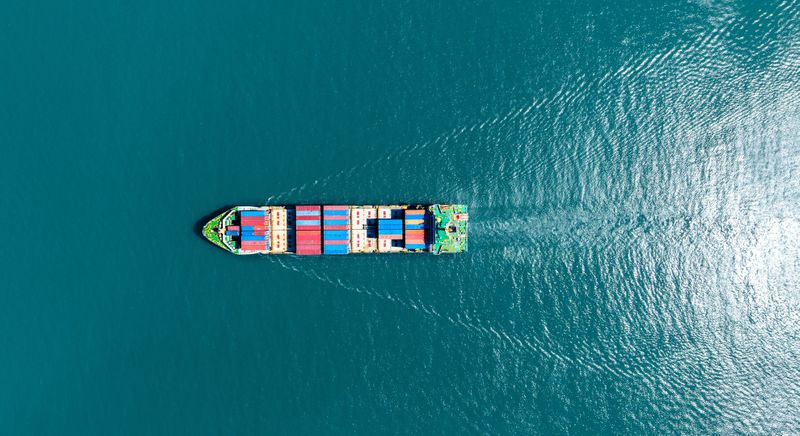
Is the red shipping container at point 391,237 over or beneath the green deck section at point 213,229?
beneath

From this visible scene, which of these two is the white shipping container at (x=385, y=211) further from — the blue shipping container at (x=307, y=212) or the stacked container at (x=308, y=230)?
the blue shipping container at (x=307, y=212)

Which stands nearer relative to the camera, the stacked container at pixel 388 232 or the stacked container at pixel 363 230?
the stacked container at pixel 388 232

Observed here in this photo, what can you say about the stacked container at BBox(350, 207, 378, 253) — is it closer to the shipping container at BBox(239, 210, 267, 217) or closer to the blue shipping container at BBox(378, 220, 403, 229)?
the blue shipping container at BBox(378, 220, 403, 229)

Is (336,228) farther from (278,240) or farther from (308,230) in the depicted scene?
(278,240)

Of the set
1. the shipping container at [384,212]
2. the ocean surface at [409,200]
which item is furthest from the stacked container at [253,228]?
the shipping container at [384,212]

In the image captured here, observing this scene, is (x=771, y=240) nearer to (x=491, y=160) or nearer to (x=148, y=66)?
(x=491, y=160)

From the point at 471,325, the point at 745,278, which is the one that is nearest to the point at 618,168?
the point at 745,278

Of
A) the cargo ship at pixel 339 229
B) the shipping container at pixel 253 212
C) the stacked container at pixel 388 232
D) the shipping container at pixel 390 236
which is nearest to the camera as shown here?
the cargo ship at pixel 339 229

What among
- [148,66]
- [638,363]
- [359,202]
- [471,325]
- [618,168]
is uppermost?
[148,66]

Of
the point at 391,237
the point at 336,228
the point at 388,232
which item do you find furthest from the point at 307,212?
the point at 391,237
